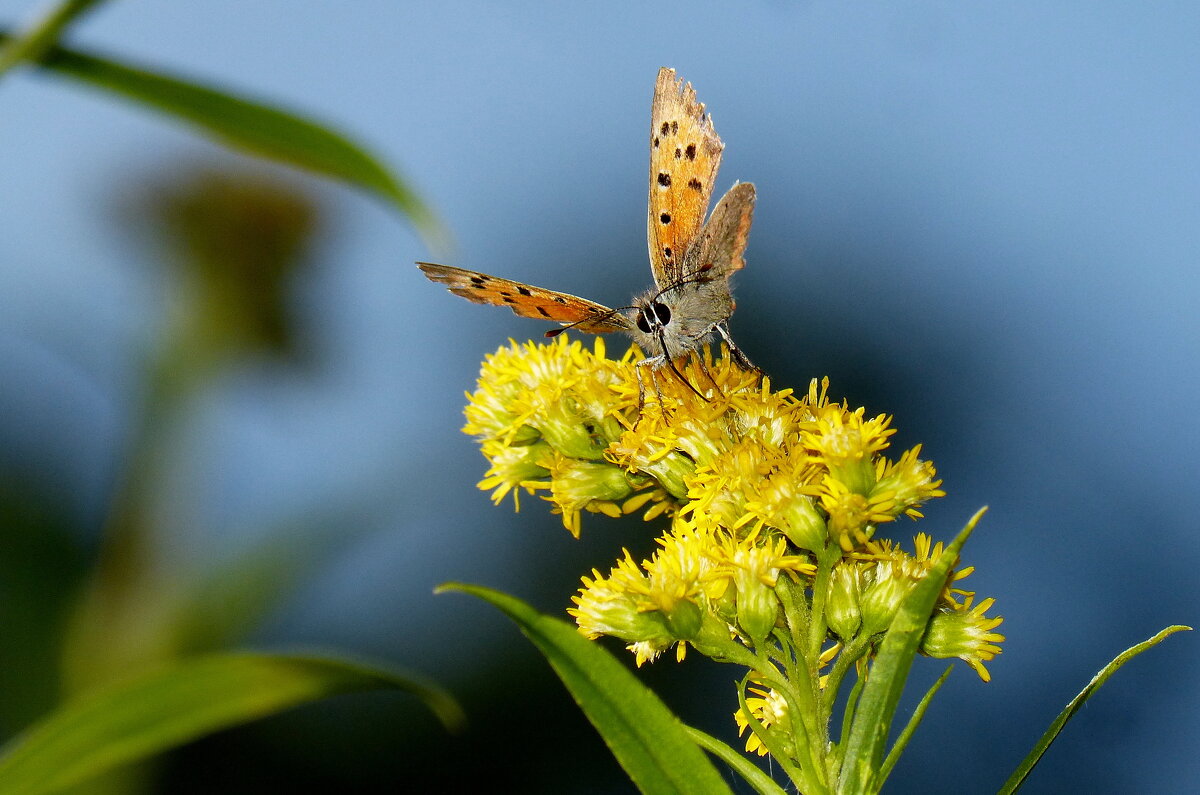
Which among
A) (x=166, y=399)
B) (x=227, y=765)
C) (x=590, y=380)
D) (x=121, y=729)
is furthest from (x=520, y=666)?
(x=121, y=729)

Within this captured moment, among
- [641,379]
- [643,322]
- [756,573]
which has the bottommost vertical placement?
[756,573]

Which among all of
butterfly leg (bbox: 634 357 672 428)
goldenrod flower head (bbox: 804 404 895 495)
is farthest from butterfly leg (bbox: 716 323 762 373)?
goldenrod flower head (bbox: 804 404 895 495)

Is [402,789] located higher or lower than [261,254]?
lower

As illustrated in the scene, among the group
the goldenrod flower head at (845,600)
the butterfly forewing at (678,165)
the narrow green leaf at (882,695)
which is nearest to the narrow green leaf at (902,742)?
the narrow green leaf at (882,695)

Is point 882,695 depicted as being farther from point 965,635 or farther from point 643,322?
point 643,322

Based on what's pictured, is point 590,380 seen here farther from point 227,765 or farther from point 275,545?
point 227,765

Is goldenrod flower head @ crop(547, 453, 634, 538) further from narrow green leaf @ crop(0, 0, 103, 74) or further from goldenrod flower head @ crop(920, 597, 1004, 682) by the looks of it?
narrow green leaf @ crop(0, 0, 103, 74)

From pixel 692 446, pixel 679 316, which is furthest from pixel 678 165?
pixel 692 446
